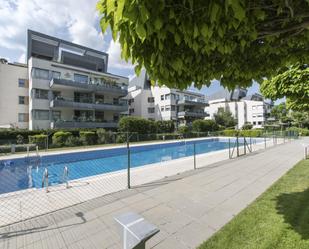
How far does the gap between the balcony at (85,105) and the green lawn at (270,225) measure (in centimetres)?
2519

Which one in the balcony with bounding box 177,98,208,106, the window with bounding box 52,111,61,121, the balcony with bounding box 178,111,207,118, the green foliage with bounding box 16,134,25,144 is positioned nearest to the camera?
the green foliage with bounding box 16,134,25,144

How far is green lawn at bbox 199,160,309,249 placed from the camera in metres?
3.16

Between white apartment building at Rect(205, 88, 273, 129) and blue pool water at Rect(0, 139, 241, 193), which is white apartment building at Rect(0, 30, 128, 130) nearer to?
blue pool water at Rect(0, 139, 241, 193)

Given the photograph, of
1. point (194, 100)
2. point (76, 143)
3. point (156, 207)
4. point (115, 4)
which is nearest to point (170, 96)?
point (194, 100)

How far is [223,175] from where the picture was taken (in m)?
7.66

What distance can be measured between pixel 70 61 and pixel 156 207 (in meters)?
31.9

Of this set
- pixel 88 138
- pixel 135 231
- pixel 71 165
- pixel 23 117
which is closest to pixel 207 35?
pixel 135 231

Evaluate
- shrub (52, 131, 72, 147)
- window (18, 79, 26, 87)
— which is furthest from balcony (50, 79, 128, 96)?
shrub (52, 131, 72, 147)

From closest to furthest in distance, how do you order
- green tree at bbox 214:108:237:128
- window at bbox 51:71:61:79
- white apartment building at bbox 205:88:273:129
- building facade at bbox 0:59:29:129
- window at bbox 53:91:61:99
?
building facade at bbox 0:59:29:129 < window at bbox 51:71:61:79 < window at bbox 53:91:61:99 < green tree at bbox 214:108:237:128 < white apartment building at bbox 205:88:273:129

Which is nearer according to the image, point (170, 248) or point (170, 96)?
point (170, 248)

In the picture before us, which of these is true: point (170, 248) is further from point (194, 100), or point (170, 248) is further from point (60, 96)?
point (194, 100)

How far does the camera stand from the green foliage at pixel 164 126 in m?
31.8

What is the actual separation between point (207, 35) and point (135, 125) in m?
26.3

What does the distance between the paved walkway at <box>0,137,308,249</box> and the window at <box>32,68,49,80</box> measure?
24.7m
